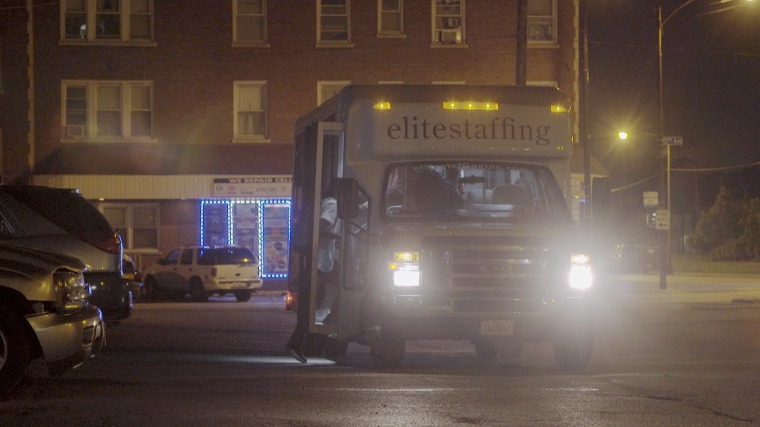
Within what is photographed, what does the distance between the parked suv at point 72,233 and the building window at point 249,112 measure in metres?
22.2

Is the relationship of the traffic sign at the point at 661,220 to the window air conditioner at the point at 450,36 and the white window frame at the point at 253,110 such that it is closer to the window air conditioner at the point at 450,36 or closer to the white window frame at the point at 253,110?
the window air conditioner at the point at 450,36

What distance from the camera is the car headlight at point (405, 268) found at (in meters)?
12.4

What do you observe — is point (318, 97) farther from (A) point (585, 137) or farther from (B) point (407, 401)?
(B) point (407, 401)

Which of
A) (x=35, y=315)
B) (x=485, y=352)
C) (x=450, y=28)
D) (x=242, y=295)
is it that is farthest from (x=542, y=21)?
(x=35, y=315)

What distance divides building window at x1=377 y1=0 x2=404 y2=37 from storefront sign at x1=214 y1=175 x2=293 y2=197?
5.96 meters

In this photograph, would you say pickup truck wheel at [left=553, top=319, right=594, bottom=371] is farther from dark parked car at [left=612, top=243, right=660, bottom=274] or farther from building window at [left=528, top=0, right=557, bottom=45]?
dark parked car at [left=612, top=243, right=660, bottom=274]

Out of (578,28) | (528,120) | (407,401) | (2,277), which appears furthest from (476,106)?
(578,28)

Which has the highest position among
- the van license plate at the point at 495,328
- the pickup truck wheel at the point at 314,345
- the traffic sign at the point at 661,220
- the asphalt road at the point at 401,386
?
the traffic sign at the point at 661,220

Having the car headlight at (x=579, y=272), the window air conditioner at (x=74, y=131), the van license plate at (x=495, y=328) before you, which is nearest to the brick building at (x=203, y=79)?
the window air conditioner at (x=74, y=131)

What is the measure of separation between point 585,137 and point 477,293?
2326 centimetres

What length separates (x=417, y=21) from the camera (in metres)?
37.2

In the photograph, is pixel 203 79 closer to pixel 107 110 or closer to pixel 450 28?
pixel 107 110

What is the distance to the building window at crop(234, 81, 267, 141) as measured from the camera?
37000mm

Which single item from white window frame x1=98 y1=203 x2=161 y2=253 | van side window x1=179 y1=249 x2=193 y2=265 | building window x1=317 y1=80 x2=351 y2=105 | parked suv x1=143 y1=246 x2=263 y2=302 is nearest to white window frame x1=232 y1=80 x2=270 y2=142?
building window x1=317 y1=80 x2=351 y2=105
